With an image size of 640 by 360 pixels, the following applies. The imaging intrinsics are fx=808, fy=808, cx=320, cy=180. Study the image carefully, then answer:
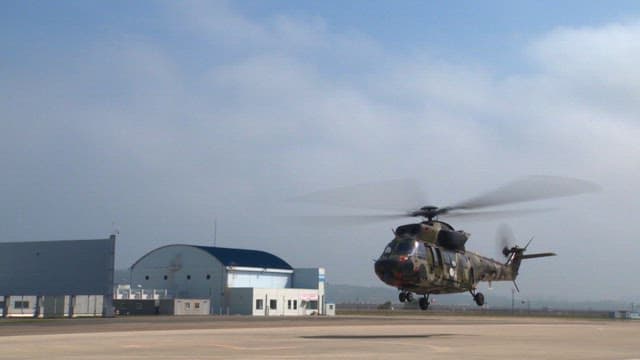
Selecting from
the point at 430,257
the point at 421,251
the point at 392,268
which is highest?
the point at 421,251

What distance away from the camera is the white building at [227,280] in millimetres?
111062

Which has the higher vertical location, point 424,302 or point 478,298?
point 478,298

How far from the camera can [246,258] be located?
124 m

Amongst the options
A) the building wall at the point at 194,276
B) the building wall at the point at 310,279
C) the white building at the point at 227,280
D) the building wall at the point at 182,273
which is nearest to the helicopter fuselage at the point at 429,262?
the white building at the point at 227,280

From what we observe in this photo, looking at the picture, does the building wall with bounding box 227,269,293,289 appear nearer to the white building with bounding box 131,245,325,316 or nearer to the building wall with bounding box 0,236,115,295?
the white building with bounding box 131,245,325,316

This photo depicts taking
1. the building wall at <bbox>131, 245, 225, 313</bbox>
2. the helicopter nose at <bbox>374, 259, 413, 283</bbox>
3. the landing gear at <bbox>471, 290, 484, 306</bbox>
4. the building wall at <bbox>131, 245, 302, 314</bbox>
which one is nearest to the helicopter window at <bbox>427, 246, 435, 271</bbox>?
the helicopter nose at <bbox>374, 259, 413, 283</bbox>

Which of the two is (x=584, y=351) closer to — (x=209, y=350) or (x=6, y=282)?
(x=209, y=350)

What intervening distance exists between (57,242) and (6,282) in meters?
8.41

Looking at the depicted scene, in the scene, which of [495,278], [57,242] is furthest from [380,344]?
[57,242]

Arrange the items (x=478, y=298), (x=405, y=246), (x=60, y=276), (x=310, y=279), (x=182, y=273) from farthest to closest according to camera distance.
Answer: (x=310, y=279), (x=182, y=273), (x=60, y=276), (x=478, y=298), (x=405, y=246)

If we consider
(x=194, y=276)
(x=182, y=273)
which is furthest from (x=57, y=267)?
(x=182, y=273)

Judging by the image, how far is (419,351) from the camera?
3494cm

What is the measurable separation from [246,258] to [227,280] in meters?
9.75

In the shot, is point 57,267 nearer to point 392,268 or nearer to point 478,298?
→ point 478,298
